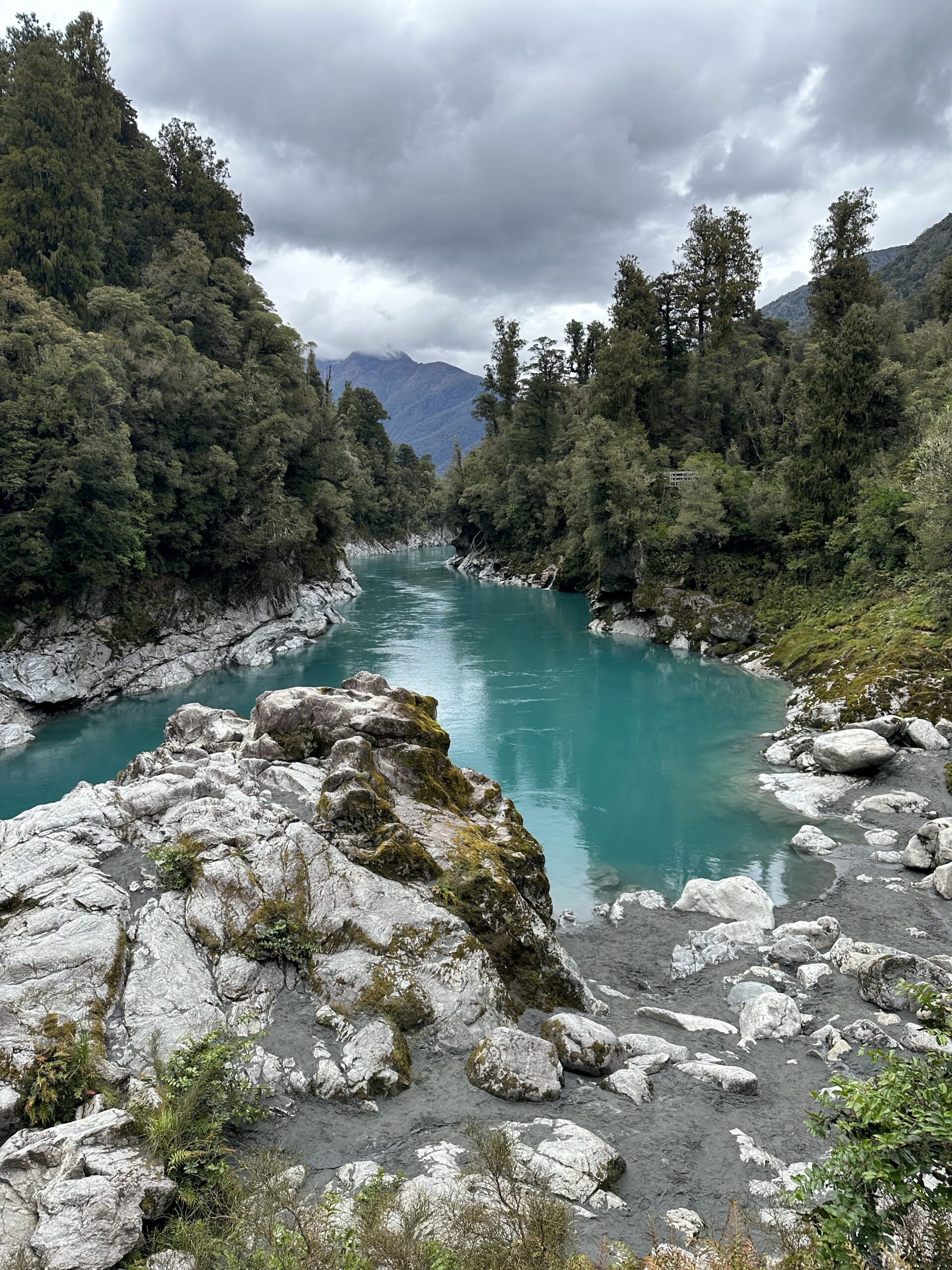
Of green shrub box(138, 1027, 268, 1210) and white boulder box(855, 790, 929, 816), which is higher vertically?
green shrub box(138, 1027, 268, 1210)

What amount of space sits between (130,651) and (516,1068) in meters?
29.8

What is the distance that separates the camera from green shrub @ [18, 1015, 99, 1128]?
5895 mm

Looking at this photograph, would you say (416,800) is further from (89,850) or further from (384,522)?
(384,522)

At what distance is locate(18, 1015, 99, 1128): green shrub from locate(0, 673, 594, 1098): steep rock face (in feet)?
0.57

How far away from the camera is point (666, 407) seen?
54.0 meters

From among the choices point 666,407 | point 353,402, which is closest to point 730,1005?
point 666,407

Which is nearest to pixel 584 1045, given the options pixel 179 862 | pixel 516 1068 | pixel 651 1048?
pixel 516 1068

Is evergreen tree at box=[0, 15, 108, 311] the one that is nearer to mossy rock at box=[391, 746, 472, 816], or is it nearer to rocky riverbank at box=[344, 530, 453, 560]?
mossy rock at box=[391, 746, 472, 816]

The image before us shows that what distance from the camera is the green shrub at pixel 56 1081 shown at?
589 cm

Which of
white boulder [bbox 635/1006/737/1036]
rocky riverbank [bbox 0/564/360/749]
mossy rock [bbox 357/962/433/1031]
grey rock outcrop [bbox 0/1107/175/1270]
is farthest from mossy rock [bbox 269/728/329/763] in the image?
rocky riverbank [bbox 0/564/360/749]

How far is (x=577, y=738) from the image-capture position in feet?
83.7

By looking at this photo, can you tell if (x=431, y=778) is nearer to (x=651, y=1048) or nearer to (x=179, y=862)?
(x=179, y=862)

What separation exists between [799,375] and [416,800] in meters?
43.5

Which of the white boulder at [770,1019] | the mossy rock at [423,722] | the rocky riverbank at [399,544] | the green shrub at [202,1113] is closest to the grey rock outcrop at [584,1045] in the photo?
the white boulder at [770,1019]
